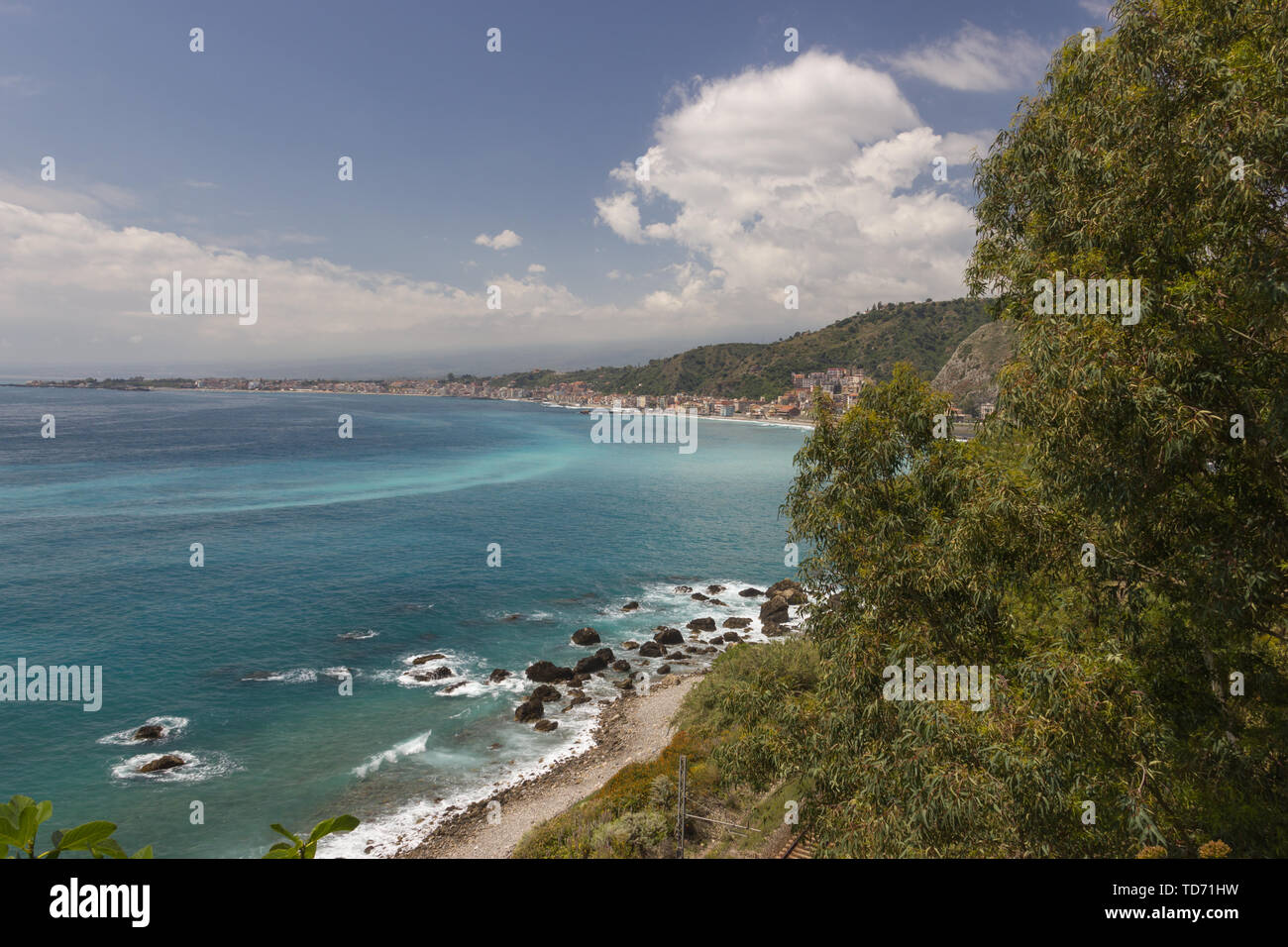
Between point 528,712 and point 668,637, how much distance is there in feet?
29.0

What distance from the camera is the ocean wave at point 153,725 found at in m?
22.3

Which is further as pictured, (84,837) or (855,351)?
(855,351)

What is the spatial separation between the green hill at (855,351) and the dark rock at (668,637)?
4352 inches

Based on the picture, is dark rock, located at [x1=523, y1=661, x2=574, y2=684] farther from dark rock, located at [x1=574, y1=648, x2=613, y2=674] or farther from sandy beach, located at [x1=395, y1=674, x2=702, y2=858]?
sandy beach, located at [x1=395, y1=674, x2=702, y2=858]

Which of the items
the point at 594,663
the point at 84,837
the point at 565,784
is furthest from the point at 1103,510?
the point at 594,663

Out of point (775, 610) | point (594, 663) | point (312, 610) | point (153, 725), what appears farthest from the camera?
point (775, 610)

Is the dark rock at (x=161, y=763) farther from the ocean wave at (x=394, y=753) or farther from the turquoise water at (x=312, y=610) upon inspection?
the ocean wave at (x=394, y=753)

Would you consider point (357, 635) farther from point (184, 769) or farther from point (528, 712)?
point (528, 712)

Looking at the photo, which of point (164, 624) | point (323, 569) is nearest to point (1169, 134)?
point (164, 624)

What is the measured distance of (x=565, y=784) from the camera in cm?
2044

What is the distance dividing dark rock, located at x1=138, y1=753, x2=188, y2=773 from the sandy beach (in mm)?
9781

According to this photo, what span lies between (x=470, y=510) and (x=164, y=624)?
89.4ft

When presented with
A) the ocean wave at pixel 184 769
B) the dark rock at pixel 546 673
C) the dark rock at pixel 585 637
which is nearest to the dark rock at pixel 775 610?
the dark rock at pixel 585 637
